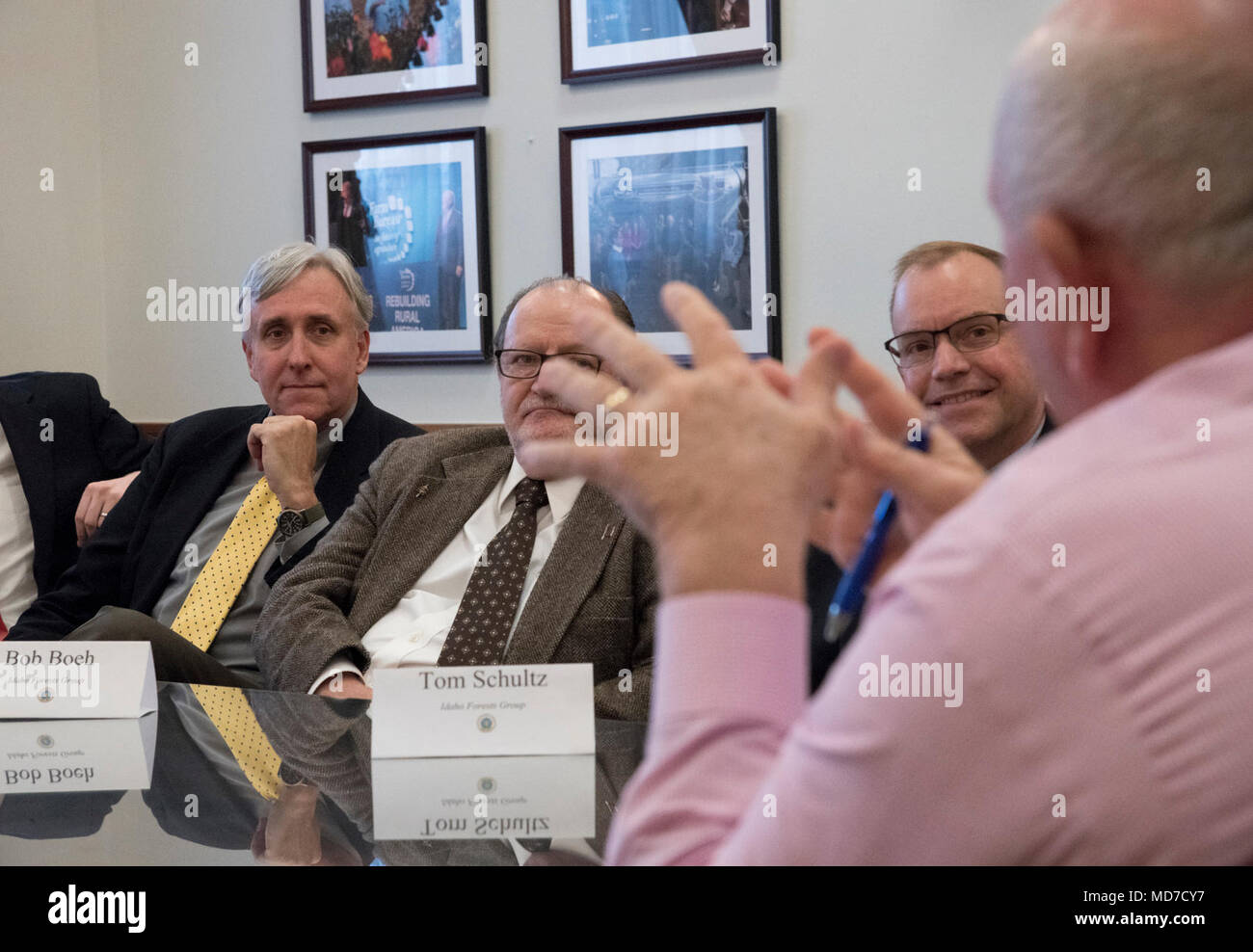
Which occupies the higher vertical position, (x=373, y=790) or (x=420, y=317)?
(x=420, y=317)

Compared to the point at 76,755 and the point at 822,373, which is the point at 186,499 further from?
the point at 822,373

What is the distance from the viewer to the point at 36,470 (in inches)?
109

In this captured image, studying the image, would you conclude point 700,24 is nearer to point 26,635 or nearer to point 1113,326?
point 26,635

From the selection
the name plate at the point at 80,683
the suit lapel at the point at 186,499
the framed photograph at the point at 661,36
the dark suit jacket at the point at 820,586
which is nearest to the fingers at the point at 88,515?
the suit lapel at the point at 186,499

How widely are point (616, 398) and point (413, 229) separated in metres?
2.91

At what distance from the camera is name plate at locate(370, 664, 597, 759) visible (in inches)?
44.4

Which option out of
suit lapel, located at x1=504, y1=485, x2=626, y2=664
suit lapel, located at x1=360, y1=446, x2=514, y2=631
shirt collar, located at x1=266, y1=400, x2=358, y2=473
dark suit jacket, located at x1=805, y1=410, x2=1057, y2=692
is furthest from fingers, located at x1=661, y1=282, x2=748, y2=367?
shirt collar, located at x1=266, y1=400, x2=358, y2=473

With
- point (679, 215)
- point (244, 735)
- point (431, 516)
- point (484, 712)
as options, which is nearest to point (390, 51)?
point (679, 215)

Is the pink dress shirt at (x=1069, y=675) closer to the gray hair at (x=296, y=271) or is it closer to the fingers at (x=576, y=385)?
the fingers at (x=576, y=385)

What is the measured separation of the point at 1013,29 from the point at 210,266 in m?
2.36

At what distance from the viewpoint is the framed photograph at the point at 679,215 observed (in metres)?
3.02

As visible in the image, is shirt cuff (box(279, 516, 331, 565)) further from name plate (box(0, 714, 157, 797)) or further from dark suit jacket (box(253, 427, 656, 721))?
name plate (box(0, 714, 157, 797))
